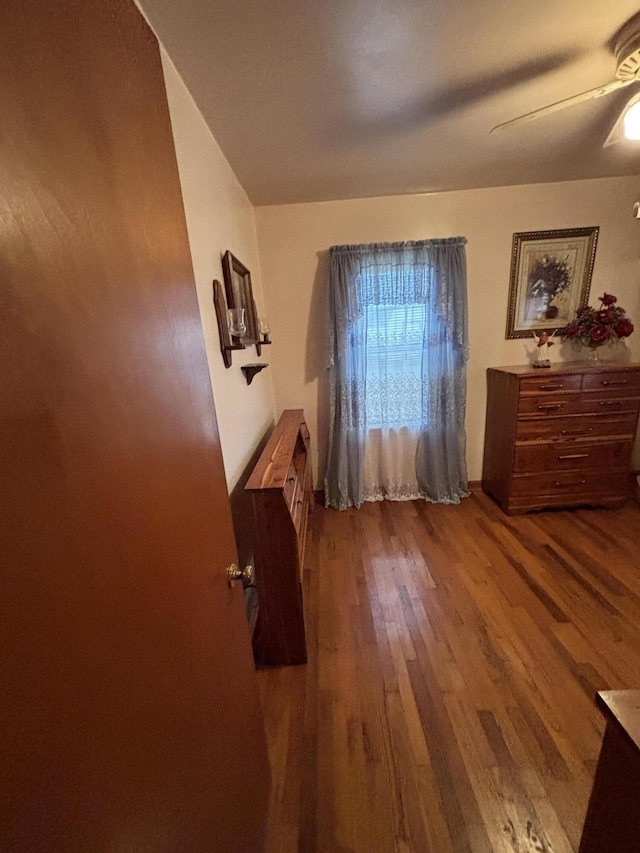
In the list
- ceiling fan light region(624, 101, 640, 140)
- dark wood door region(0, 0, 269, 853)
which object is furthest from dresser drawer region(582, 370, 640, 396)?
dark wood door region(0, 0, 269, 853)

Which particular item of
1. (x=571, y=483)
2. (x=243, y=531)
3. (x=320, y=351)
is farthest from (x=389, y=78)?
(x=571, y=483)

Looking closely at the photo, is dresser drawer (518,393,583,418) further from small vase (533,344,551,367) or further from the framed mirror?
the framed mirror

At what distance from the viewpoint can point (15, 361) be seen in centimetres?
34

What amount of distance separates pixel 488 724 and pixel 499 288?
2.75 metres

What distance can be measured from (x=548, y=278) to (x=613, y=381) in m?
0.92

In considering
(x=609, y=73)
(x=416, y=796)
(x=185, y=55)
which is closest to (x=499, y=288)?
(x=609, y=73)

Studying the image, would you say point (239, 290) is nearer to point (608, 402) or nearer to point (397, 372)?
point (397, 372)

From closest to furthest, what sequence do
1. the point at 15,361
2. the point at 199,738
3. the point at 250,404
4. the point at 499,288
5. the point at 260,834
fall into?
the point at 15,361 < the point at 199,738 < the point at 260,834 < the point at 250,404 < the point at 499,288

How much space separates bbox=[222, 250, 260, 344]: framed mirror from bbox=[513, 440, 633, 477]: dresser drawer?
2097mm

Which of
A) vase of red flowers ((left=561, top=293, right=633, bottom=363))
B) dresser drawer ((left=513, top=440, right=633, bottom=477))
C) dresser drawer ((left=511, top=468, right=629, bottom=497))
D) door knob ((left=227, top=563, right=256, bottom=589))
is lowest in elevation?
dresser drawer ((left=511, top=468, right=629, bottom=497))

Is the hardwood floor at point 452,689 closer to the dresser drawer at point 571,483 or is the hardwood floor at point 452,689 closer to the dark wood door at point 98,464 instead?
the dresser drawer at point 571,483

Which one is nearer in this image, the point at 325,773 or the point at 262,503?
the point at 325,773

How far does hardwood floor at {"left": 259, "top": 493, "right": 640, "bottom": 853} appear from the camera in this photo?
1.09 m

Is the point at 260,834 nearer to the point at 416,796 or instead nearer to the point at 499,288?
the point at 416,796
